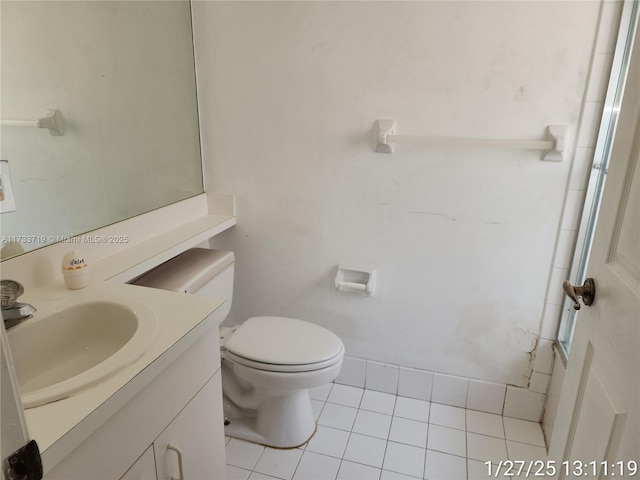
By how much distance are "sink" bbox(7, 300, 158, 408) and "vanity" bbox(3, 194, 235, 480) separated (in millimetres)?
13

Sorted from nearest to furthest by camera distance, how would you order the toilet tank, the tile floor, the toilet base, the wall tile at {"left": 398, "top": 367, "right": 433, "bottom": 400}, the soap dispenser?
the soap dispenser → the toilet tank → the tile floor → the toilet base → the wall tile at {"left": 398, "top": 367, "right": 433, "bottom": 400}

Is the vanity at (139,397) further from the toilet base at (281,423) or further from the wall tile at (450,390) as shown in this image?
the wall tile at (450,390)

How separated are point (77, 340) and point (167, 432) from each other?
334mm

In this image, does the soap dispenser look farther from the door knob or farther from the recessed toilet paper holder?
the door knob

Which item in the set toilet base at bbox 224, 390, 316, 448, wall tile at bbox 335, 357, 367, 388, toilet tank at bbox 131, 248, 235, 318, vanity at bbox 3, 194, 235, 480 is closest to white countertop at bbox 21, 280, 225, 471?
vanity at bbox 3, 194, 235, 480

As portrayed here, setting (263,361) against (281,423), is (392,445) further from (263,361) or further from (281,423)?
(263,361)

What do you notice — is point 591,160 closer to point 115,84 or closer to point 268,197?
point 268,197

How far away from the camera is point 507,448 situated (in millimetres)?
1733

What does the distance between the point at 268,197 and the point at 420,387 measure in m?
1.09

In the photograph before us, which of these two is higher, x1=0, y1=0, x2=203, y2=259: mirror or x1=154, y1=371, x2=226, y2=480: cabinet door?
x1=0, y1=0, x2=203, y2=259: mirror

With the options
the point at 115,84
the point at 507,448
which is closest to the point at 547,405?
the point at 507,448

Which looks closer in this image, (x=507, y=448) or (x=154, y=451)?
(x=154, y=451)

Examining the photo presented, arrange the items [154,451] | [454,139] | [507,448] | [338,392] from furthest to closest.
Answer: [338,392] < [507,448] < [454,139] < [154,451]

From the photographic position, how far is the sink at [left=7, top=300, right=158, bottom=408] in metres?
0.93
